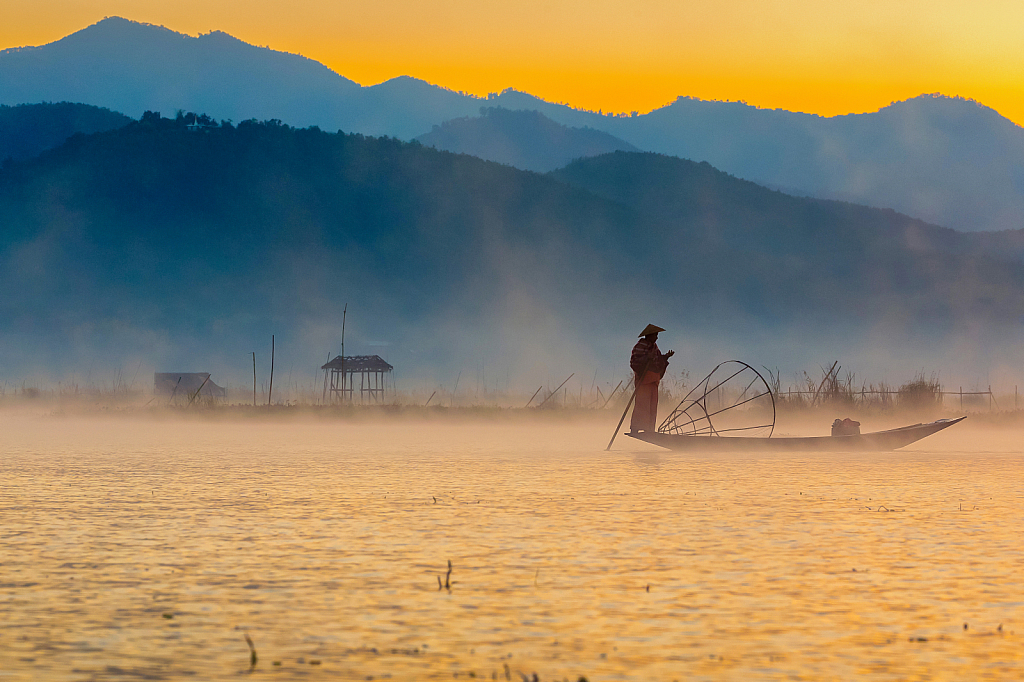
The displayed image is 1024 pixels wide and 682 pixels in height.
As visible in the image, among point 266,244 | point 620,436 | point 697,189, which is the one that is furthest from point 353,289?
point 620,436

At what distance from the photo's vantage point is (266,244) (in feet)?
443

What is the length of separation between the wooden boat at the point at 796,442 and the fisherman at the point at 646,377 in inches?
14.6

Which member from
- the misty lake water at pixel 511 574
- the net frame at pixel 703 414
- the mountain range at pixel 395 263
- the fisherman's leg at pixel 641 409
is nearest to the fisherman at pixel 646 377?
the fisherman's leg at pixel 641 409

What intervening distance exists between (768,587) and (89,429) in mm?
30879

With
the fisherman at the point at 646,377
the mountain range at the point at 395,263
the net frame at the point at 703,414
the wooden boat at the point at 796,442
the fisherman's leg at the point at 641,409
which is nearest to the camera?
the fisherman at the point at 646,377

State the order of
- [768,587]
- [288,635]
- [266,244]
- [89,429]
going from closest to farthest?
[288,635]
[768,587]
[89,429]
[266,244]

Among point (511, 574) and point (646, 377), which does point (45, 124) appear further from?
point (511, 574)

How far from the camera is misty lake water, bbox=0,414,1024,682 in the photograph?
7472 mm

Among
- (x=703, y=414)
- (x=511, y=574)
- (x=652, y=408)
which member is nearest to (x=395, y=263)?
(x=703, y=414)

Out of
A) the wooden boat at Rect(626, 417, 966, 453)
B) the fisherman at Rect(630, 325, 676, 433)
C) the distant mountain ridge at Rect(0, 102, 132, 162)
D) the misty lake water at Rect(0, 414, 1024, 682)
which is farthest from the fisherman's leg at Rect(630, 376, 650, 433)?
the distant mountain ridge at Rect(0, 102, 132, 162)

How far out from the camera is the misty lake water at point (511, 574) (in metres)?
7.47

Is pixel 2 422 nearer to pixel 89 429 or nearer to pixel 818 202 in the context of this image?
pixel 89 429

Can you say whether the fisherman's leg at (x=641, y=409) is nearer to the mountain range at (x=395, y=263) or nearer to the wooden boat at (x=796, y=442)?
the wooden boat at (x=796, y=442)

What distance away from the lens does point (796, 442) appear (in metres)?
24.3
